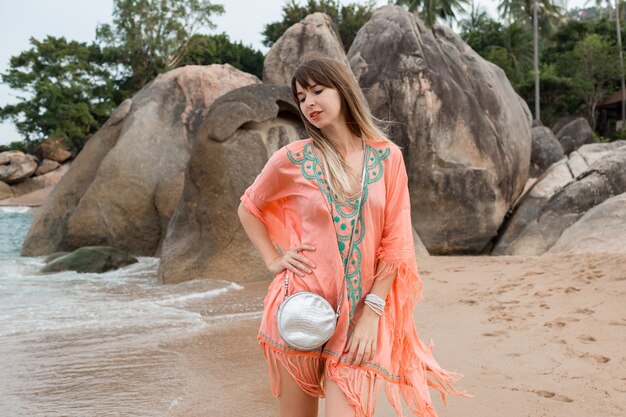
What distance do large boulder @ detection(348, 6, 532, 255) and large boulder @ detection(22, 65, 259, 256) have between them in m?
2.81

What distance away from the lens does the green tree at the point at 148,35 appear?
31359 mm

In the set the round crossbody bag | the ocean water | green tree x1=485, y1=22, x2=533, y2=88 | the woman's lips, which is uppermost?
green tree x1=485, y1=22, x2=533, y2=88

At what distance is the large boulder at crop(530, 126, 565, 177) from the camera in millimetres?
17406

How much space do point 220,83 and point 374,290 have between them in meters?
10.5

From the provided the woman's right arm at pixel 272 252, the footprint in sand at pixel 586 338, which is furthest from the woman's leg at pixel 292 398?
the footprint in sand at pixel 586 338

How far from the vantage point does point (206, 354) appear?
14.4 ft

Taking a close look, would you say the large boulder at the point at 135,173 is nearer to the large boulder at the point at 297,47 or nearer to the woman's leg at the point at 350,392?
the large boulder at the point at 297,47

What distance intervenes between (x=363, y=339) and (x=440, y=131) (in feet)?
30.2

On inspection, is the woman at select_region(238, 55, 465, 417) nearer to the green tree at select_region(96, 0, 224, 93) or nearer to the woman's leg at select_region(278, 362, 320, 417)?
the woman's leg at select_region(278, 362, 320, 417)

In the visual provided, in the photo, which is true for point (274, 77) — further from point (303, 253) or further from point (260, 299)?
point (303, 253)

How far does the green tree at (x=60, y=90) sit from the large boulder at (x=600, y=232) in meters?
25.2

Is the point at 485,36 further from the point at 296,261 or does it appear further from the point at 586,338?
the point at 296,261

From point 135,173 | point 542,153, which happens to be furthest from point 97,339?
point 542,153

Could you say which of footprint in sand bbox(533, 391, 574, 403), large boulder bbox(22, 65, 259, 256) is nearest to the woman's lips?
footprint in sand bbox(533, 391, 574, 403)
